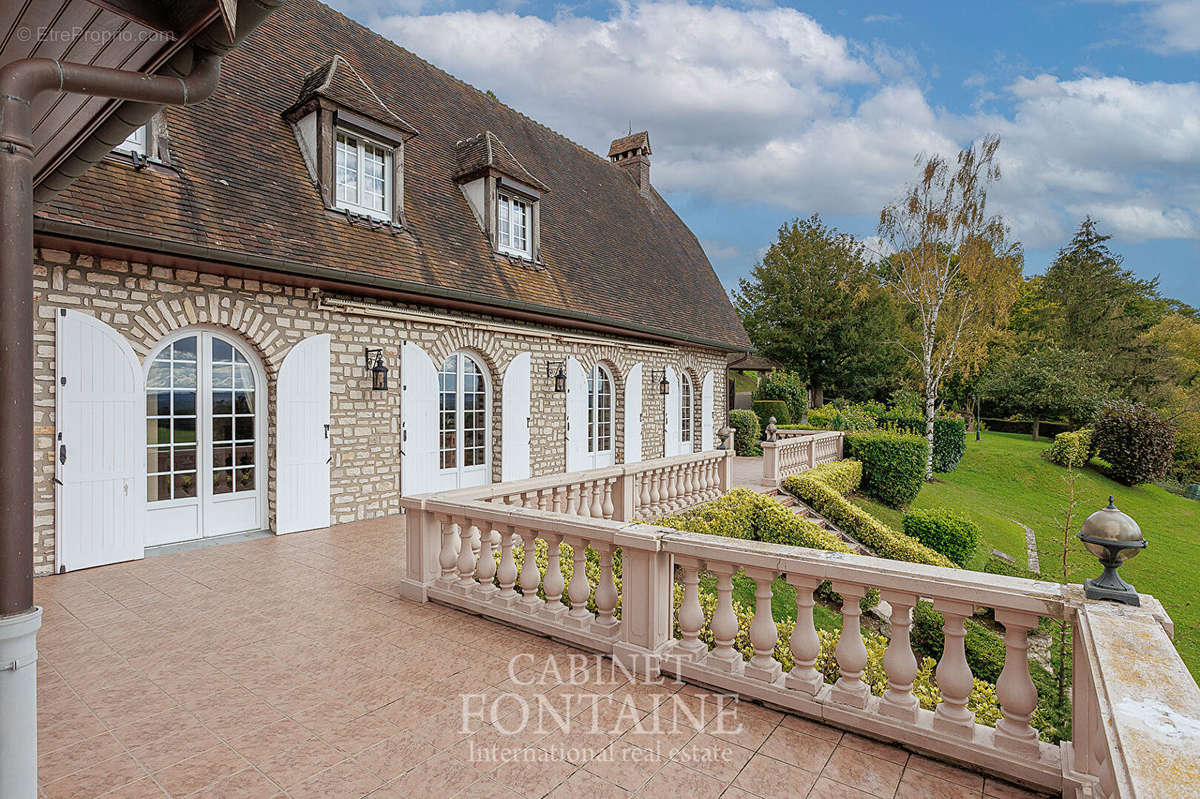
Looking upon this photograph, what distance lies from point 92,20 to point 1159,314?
1990 inches

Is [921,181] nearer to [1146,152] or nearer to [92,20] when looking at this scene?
[92,20]

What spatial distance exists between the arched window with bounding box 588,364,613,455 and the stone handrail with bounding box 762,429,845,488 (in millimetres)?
3394

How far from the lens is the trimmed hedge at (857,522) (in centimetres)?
927

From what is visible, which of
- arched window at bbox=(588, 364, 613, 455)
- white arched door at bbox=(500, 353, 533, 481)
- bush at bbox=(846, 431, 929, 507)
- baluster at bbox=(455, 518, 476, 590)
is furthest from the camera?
bush at bbox=(846, 431, 929, 507)

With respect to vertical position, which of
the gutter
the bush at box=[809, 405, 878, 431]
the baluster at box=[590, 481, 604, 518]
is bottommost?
the baluster at box=[590, 481, 604, 518]

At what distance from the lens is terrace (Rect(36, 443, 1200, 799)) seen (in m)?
2.35

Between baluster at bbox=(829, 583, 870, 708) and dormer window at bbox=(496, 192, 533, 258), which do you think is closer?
baluster at bbox=(829, 583, 870, 708)

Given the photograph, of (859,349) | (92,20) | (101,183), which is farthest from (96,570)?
(859,349)

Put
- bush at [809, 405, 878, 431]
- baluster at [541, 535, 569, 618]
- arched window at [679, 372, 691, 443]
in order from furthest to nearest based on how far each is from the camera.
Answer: bush at [809, 405, 878, 431], arched window at [679, 372, 691, 443], baluster at [541, 535, 569, 618]

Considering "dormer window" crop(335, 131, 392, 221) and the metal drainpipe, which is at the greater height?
"dormer window" crop(335, 131, 392, 221)

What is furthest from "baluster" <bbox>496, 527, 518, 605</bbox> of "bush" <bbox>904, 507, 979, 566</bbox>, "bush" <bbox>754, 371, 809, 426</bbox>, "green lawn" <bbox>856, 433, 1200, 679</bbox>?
"bush" <bbox>754, 371, 809, 426</bbox>

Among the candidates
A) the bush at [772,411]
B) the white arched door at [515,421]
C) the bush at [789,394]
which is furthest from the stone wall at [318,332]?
the bush at [789,394]

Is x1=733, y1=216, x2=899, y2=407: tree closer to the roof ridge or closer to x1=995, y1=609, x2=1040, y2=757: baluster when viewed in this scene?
the roof ridge

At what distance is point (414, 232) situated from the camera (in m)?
8.79
